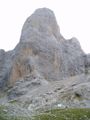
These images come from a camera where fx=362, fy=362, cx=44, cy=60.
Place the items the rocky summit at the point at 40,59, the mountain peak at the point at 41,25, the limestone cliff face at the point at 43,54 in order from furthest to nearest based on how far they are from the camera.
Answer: the mountain peak at the point at 41,25, the limestone cliff face at the point at 43,54, the rocky summit at the point at 40,59

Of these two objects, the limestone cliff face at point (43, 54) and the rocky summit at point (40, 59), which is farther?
the limestone cliff face at point (43, 54)

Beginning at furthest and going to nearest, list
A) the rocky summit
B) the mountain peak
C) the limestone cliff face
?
1. the mountain peak
2. the limestone cliff face
3. the rocky summit

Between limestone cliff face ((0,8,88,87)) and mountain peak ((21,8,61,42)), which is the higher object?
mountain peak ((21,8,61,42))

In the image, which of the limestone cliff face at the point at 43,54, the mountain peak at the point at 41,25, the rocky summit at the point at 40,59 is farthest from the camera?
the mountain peak at the point at 41,25

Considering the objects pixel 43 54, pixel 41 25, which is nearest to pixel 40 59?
pixel 43 54

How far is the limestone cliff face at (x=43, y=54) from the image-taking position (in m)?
101

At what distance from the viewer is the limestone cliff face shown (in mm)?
101125

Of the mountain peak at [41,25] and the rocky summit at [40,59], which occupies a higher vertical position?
the mountain peak at [41,25]

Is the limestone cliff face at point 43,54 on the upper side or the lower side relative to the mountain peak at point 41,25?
lower

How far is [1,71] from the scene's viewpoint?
376 ft

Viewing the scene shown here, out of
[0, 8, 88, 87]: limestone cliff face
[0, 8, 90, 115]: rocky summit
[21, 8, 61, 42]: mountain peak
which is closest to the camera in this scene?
[0, 8, 90, 115]: rocky summit

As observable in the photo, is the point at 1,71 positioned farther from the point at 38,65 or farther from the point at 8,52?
the point at 38,65

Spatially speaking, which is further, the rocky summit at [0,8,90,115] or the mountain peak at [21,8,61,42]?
the mountain peak at [21,8,61,42]

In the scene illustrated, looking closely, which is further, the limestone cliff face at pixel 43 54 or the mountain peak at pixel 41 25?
the mountain peak at pixel 41 25
